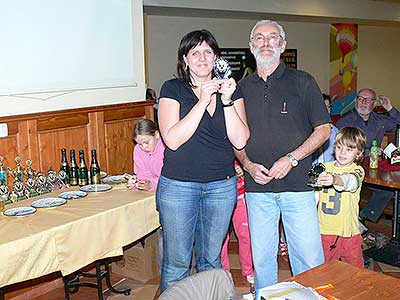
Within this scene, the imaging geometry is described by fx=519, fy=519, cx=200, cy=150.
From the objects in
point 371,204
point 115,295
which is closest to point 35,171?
point 115,295

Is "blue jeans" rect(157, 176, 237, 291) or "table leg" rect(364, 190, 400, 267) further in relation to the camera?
"table leg" rect(364, 190, 400, 267)

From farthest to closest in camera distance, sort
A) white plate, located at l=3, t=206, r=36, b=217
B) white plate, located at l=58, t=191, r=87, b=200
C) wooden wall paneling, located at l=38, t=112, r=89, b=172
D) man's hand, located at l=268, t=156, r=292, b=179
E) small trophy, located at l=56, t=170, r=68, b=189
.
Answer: wooden wall paneling, located at l=38, t=112, r=89, b=172, small trophy, located at l=56, t=170, r=68, b=189, white plate, located at l=58, t=191, r=87, b=200, white plate, located at l=3, t=206, r=36, b=217, man's hand, located at l=268, t=156, r=292, b=179

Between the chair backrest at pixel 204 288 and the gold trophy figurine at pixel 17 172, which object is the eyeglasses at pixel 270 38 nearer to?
the chair backrest at pixel 204 288

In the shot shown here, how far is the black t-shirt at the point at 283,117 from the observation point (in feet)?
8.11

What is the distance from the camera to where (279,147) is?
8.19 feet

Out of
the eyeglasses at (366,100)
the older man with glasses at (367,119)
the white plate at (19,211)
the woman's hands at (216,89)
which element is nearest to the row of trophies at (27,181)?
the white plate at (19,211)

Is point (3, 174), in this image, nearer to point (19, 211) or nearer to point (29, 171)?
point (29, 171)

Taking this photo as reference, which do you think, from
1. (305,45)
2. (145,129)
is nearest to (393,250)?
(145,129)

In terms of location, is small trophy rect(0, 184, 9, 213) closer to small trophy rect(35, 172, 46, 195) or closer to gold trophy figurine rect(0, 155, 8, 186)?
gold trophy figurine rect(0, 155, 8, 186)

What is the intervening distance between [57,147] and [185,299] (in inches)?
93.9

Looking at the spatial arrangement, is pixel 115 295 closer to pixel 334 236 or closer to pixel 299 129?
pixel 334 236

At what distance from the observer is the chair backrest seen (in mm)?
1572

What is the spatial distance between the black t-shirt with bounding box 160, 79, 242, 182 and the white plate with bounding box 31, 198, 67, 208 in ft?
3.00

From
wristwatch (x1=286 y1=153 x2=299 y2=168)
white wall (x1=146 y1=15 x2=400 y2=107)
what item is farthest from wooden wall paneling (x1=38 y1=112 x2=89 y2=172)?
white wall (x1=146 y1=15 x2=400 y2=107)
